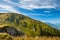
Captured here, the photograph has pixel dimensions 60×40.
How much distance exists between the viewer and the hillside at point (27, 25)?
29.9 feet

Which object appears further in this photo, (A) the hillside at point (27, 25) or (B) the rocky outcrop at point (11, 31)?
(A) the hillside at point (27, 25)

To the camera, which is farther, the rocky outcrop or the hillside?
the hillside

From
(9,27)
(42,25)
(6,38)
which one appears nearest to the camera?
(6,38)

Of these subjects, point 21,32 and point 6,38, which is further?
point 21,32

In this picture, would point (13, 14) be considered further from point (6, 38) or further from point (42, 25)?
point (6, 38)

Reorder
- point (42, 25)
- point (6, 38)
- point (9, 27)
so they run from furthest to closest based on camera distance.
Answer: point (42, 25) → point (9, 27) → point (6, 38)

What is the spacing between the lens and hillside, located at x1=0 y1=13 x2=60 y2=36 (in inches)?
359

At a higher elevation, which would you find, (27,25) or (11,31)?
(27,25)

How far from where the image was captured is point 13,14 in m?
9.65

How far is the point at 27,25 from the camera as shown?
925 cm

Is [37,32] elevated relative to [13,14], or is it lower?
lower

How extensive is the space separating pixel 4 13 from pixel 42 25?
155 centimetres

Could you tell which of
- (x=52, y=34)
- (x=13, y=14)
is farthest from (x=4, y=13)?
(x=52, y=34)

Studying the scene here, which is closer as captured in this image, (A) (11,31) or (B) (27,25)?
(A) (11,31)
